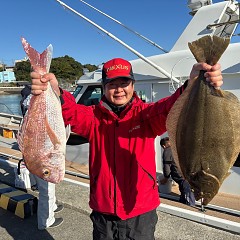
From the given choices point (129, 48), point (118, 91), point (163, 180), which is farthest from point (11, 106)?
point (118, 91)

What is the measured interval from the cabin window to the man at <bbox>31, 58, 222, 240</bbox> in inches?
208

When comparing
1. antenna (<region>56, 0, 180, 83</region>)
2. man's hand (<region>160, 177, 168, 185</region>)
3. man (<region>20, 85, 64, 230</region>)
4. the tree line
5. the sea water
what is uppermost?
the tree line

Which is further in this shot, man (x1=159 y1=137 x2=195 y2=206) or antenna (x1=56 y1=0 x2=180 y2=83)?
antenna (x1=56 y1=0 x2=180 y2=83)

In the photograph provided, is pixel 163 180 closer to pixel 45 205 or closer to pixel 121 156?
pixel 45 205

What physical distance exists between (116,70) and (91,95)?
5.47 m

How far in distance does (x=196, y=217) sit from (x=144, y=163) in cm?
189

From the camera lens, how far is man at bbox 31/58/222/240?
2342mm

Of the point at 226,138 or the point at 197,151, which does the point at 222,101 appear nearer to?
the point at 226,138

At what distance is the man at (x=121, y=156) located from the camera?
2.34 m

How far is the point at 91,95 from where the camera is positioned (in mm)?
7770

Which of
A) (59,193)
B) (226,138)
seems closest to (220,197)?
(59,193)

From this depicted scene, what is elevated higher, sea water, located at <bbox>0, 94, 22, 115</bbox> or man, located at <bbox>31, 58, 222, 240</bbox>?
man, located at <bbox>31, 58, 222, 240</bbox>

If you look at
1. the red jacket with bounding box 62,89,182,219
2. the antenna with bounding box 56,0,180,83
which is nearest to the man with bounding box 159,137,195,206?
the antenna with bounding box 56,0,180,83

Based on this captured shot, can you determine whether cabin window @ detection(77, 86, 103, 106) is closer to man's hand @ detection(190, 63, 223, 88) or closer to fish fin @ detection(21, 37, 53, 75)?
fish fin @ detection(21, 37, 53, 75)
